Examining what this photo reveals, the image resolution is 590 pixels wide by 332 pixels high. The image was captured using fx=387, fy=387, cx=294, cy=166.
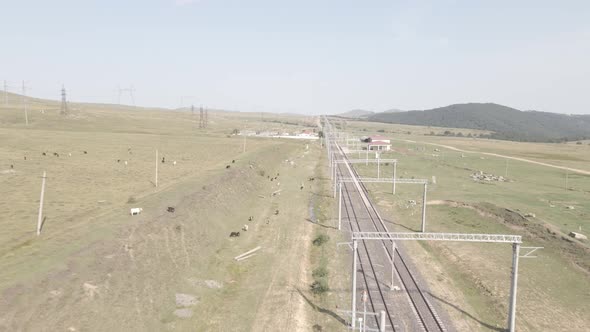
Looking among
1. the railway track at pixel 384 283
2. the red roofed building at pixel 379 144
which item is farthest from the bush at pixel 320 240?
the red roofed building at pixel 379 144

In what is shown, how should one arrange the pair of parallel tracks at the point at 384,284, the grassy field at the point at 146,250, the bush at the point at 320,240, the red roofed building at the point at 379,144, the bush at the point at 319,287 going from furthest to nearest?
the red roofed building at the point at 379,144
the bush at the point at 320,240
the bush at the point at 319,287
the pair of parallel tracks at the point at 384,284
the grassy field at the point at 146,250

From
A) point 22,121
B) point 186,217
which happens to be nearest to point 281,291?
point 186,217

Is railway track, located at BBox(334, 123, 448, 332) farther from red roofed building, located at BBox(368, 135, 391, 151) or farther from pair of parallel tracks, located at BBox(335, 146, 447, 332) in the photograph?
red roofed building, located at BBox(368, 135, 391, 151)

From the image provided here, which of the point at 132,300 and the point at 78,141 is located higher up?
the point at 78,141

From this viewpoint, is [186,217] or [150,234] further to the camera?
[186,217]

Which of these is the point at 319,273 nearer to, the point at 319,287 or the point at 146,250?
the point at 319,287

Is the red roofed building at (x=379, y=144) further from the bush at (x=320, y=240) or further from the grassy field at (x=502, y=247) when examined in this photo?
the bush at (x=320, y=240)

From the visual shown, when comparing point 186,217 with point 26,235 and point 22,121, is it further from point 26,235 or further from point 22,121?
point 22,121
